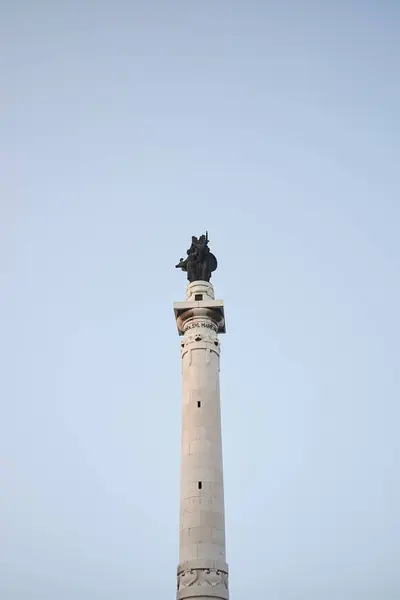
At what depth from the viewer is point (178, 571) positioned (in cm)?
3453

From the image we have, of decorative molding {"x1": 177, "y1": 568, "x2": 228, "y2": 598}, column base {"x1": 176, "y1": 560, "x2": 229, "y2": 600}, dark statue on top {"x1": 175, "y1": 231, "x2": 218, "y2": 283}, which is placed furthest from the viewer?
dark statue on top {"x1": 175, "y1": 231, "x2": 218, "y2": 283}

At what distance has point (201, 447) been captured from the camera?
37125 mm

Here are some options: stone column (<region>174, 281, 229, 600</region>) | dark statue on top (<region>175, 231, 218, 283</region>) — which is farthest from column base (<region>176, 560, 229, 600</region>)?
dark statue on top (<region>175, 231, 218, 283</region>)

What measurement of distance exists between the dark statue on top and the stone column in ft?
3.03

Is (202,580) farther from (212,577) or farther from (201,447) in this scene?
(201,447)

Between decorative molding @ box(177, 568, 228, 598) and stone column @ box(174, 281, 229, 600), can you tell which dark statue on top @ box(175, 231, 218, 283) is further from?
decorative molding @ box(177, 568, 228, 598)

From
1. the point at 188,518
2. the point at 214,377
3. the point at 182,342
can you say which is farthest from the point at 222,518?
the point at 182,342

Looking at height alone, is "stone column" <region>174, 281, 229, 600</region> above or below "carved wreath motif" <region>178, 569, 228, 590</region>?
above

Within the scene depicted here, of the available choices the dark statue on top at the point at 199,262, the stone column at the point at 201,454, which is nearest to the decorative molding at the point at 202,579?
the stone column at the point at 201,454

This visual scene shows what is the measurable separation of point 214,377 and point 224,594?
11.0m

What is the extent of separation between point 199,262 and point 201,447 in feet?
40.9

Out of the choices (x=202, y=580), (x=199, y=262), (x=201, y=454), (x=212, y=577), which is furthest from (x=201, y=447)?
(x=199, y=262)

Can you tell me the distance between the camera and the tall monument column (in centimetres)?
3400

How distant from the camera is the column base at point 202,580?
33.3 meters
